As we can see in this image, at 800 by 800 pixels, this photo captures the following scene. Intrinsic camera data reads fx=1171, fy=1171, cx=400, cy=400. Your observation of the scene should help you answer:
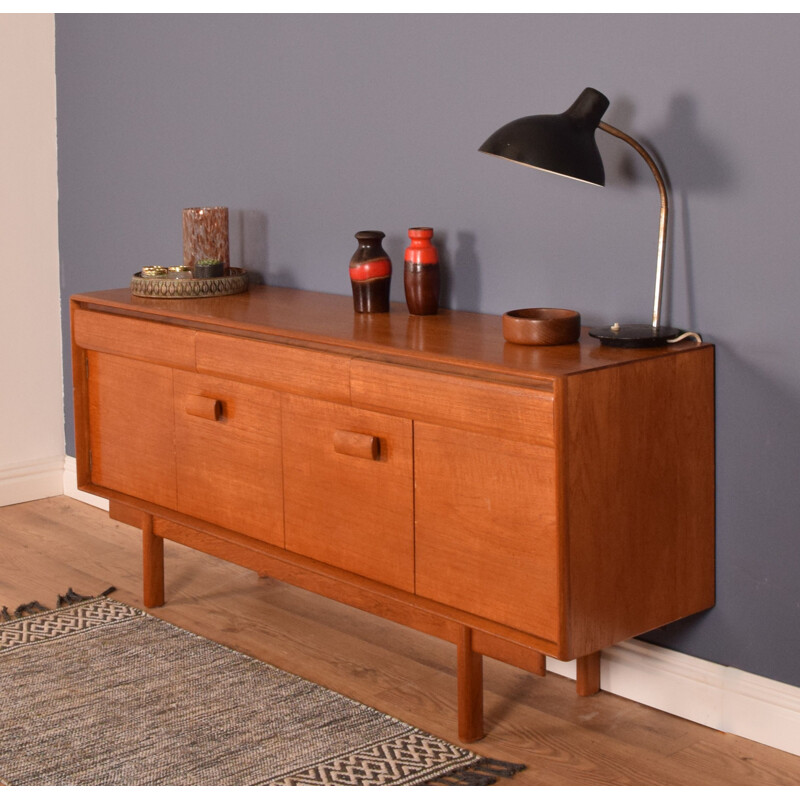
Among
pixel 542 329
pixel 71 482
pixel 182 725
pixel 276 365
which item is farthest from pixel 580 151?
pixel 71 482

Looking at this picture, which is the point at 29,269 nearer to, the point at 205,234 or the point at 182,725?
the point at 205,234

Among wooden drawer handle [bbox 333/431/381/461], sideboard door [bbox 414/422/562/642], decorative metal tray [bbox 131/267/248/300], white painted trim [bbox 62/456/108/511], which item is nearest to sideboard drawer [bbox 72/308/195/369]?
decorative metal tray [bbox 131/267/248/300]

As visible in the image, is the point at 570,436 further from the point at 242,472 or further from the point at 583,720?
the point at 242,472

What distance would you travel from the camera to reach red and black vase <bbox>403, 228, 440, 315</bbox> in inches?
104

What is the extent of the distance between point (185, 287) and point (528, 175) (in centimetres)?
99

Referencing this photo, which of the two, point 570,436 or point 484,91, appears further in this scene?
point 484,91

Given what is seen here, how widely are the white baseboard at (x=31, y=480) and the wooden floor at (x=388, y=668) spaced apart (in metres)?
0.19

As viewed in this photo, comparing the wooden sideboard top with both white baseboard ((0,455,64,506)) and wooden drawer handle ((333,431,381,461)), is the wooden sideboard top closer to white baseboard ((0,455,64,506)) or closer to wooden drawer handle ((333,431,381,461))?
wooden drawer handle ((333,431,381,461))

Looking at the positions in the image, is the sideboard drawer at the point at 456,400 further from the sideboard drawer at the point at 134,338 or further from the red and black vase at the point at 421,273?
the sideboard drawer at the point at 134,338

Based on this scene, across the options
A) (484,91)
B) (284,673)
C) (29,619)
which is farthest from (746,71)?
→ (29,619)

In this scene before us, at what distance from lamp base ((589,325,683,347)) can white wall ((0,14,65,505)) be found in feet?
7.89

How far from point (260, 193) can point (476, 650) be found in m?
1.55

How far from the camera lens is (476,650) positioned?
236cm

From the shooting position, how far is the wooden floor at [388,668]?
229cm
